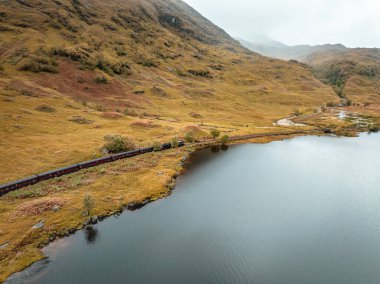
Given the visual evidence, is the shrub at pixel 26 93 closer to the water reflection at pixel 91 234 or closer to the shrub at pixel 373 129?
the water reflection at pixel 91 234

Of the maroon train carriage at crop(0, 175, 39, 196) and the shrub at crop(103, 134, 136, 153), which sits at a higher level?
the shrub at crop(103, 134, 136, 153)

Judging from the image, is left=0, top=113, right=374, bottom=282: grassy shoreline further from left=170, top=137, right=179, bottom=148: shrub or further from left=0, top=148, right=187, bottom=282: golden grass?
left=170, top=137, right=179, bottom=148: shrub

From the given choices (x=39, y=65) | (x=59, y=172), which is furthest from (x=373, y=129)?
(x=39, y=65)

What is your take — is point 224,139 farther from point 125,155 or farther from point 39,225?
point 39,225

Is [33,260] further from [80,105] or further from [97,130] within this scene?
[80,105]

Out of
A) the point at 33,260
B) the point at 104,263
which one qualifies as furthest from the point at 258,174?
the point at 33,260

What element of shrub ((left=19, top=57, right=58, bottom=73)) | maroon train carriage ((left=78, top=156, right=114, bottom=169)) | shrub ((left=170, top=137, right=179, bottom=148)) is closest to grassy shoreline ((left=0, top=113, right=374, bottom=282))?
maroon train carriage ((left=78, top=156, right=114, bottom=169))
